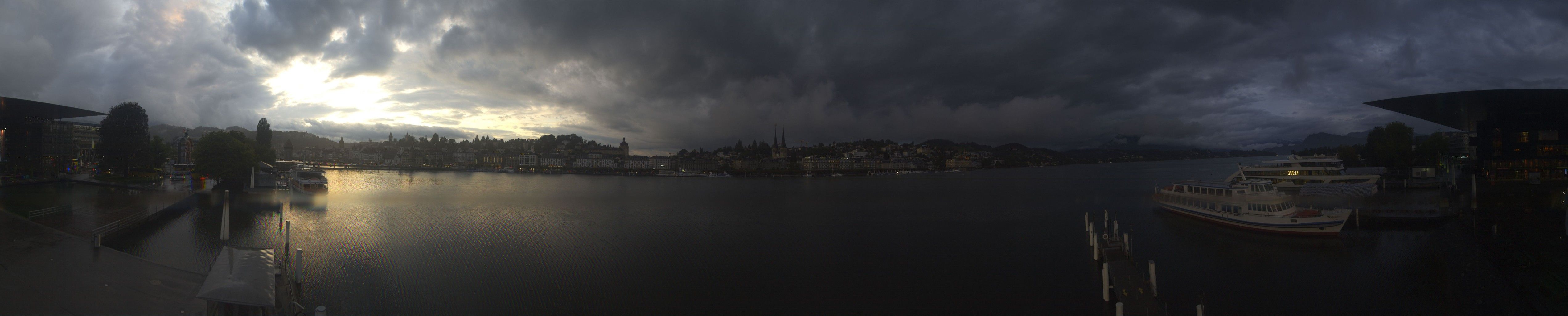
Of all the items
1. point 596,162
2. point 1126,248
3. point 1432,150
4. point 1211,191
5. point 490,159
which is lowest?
point 1126,248

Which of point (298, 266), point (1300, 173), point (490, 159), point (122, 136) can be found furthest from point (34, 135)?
point (490, 159)

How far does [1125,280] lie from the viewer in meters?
7.01

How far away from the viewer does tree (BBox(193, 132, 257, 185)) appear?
772 inches

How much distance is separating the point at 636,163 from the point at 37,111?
5965 cm

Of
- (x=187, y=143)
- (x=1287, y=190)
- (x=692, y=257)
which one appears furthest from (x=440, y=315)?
(x=187, y=143)

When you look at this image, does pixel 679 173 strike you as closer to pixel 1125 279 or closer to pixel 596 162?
pixel 596 162

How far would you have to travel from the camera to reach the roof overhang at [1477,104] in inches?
558

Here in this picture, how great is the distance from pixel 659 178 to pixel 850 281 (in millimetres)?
50404

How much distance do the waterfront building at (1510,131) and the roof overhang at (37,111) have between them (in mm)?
44688

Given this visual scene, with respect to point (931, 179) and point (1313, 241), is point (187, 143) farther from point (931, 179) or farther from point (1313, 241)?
point (931, 179)

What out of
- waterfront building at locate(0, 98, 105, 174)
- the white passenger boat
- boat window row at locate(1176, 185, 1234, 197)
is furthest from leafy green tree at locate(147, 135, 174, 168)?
boat window row at locate(1176, 185, 1234, 197)

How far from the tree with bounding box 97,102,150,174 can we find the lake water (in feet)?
35.6

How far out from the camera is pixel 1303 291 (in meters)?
6.94

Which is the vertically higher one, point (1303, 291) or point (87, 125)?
point (87, 125)
